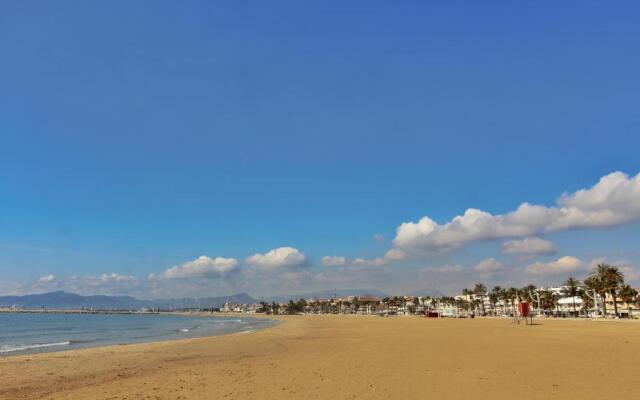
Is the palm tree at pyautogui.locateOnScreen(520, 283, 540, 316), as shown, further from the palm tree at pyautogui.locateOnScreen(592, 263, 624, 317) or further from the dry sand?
the dry sand

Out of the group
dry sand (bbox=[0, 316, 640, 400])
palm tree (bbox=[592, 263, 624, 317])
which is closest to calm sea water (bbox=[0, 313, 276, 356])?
dry sand (bbox=[0, 316, 640, 400])

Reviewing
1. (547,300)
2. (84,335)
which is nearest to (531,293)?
(547,300)

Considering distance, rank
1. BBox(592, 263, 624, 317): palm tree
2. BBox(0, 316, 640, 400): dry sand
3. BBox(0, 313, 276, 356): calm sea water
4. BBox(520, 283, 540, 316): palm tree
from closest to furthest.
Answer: BBox(0, 316, 640, 400): dry sand, BBox(0, 313, 276, 356): calm sea water, BBox(592, 263, 624, 317): palm tree, BBox(520, 283, 540, 316): palm tree

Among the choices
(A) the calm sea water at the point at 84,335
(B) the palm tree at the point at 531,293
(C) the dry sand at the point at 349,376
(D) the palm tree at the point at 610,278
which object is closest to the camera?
(C) the dry sand at the point at 349,376

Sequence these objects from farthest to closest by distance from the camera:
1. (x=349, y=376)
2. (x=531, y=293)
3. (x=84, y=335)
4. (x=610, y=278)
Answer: (x=531, y=293), (x=610, y=278), (x=84, y=335), (x=349, y=376)

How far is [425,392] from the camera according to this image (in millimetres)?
14938

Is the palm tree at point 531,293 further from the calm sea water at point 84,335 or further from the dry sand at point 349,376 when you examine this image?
the dry sand at point 349,376

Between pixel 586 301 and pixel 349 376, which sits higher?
pixel 349 376

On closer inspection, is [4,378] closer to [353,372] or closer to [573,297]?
[353,372]

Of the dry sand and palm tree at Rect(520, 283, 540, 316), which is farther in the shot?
palm tree at Rect(520, 283, 540, 316)

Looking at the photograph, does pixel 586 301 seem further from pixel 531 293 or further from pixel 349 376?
pixel 349 376

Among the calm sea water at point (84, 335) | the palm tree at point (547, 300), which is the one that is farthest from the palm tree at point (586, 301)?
the calm sea water at point (84, 335)

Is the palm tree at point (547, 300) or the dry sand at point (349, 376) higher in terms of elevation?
the dry sand at point (349, 376)

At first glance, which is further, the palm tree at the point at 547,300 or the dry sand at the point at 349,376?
the palm tree at the point at 547,300
